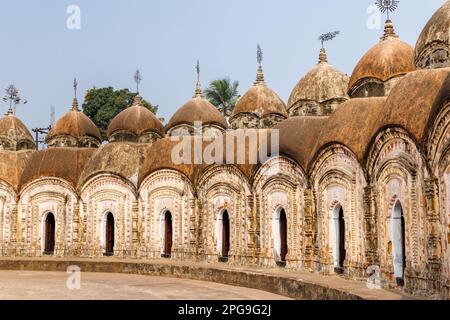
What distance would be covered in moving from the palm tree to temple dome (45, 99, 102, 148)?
15151 mm

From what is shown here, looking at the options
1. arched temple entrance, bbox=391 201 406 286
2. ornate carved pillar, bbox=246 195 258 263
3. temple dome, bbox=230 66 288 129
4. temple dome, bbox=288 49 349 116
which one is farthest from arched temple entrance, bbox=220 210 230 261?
arched temple entrance, bbox=391 201 406 286

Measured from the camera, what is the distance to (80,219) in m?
20.9

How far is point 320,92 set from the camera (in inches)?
782

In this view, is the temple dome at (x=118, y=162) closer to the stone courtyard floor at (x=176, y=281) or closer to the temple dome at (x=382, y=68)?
the stone courtyard floor at (x=176, y=281)

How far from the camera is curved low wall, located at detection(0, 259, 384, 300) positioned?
12.3 metres

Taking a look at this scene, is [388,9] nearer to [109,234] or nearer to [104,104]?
[109,234]

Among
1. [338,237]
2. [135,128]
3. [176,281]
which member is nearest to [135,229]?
[176,281]

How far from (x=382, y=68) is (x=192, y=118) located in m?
9.38

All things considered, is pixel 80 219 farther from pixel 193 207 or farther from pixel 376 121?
pixel 376 121

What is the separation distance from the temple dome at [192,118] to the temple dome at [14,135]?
729 cm

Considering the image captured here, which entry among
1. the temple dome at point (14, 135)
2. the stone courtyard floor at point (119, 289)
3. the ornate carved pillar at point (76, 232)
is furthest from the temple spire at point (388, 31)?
the temple dome at point (14, 135)

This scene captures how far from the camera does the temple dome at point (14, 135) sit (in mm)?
25875

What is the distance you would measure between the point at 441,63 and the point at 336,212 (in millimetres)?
4488
